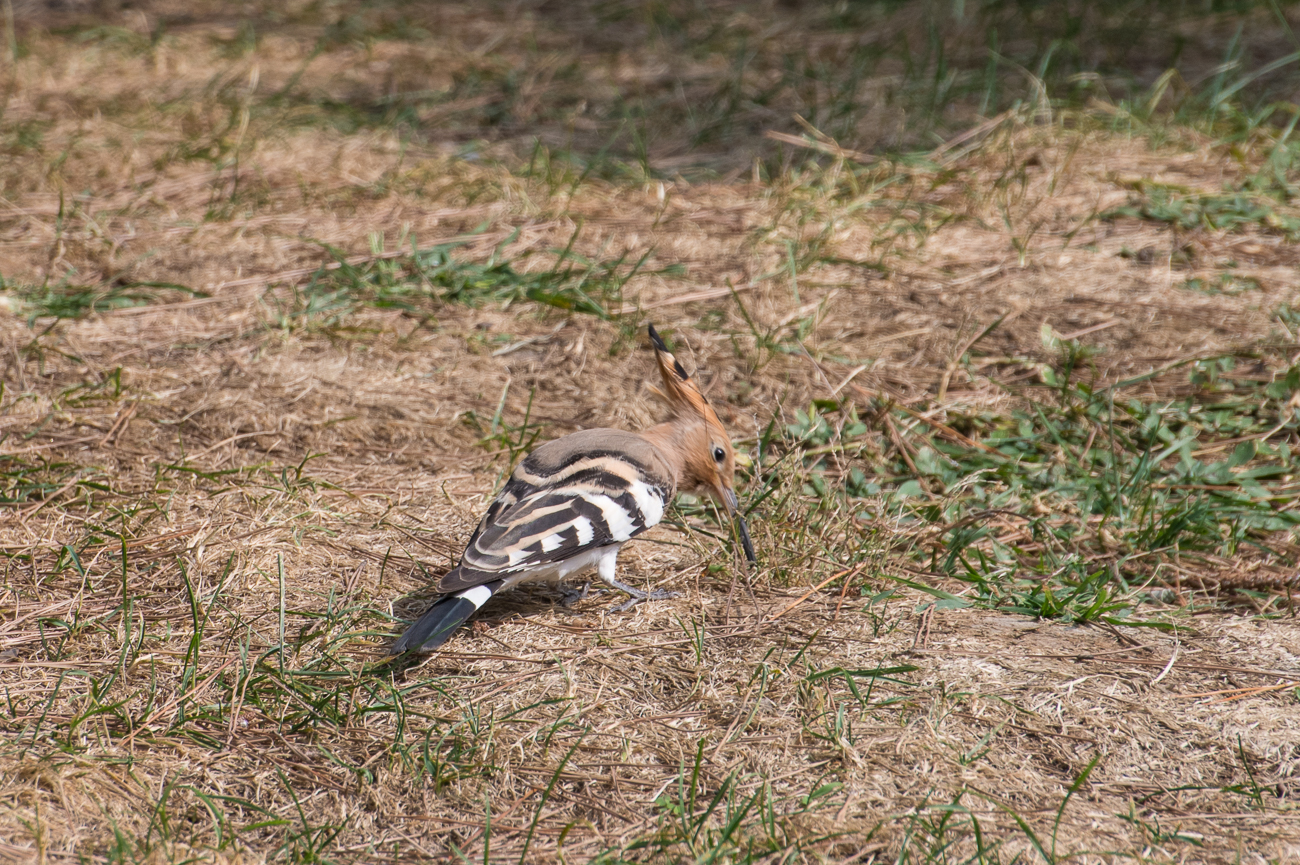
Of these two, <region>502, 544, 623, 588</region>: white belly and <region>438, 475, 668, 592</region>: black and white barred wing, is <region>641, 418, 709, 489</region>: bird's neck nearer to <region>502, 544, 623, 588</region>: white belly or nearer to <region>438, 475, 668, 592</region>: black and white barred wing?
<region>438, 475, 668, 592</region>: black and white barred wing

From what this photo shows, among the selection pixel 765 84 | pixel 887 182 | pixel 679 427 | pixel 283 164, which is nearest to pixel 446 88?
pixel 283 164

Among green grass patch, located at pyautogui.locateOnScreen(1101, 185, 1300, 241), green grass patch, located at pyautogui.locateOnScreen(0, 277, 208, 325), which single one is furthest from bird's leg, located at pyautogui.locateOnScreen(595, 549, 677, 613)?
green grass patch, located at pyautogui.locateOnScreen(1101, 185, 1300, 241)

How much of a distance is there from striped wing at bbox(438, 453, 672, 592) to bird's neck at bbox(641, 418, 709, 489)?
200mm

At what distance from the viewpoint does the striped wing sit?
9.12 feet

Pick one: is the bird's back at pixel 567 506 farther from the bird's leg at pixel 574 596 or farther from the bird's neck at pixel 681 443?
the bird's leg at pixel 574 596

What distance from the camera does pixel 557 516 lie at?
9.49 ft

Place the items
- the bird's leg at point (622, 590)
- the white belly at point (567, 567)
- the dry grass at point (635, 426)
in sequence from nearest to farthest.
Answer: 1. the dry grass at point (635, 426)
2. the white belly at point (567, 567)
3. the bird's leg at point (622, 590)

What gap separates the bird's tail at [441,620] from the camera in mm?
2639

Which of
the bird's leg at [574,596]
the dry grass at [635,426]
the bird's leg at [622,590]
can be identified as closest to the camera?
the dry grass at [635,426]

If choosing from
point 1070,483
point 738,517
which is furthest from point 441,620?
point 1070,483

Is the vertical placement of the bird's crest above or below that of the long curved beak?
above

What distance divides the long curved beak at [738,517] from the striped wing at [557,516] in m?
0.24

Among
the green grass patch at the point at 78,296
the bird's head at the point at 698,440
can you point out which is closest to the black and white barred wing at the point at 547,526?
the bird's head at the point at 698,440

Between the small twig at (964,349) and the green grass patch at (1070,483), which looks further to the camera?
the small twig at (964,349)
